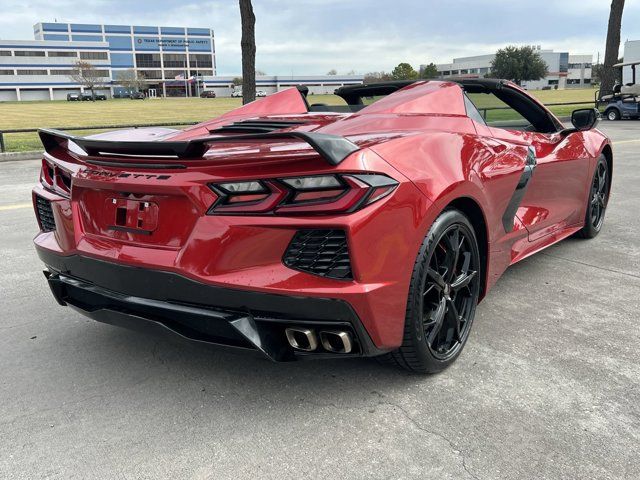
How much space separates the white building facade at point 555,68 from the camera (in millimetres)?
124125

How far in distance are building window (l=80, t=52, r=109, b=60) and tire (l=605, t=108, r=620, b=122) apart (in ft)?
407

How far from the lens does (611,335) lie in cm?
312

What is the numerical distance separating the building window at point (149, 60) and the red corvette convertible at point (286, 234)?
14664 cm

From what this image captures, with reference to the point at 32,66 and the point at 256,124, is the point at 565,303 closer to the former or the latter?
the point at 256,124

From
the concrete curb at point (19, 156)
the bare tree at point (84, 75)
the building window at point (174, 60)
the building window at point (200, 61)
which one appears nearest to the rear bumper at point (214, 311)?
the concrete curb at point (19, 156)

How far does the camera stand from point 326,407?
7.96ft

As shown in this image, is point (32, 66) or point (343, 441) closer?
point (343, 441)

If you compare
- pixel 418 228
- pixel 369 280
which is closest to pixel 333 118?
pixel 418 228

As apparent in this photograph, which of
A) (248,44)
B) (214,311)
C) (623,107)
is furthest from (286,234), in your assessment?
(623,107)

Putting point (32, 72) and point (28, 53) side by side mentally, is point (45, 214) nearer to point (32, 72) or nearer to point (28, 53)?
point (32, 72)

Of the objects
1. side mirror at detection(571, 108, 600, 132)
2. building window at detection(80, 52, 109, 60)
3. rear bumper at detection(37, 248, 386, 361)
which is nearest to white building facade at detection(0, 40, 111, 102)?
building window at detection(80, 52, 109, 60)

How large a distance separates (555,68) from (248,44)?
133 meters

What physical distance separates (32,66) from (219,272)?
133 m

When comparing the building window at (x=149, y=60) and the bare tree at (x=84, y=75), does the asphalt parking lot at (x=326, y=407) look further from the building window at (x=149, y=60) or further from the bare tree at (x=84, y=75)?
the building window at (x=149, y=60)
